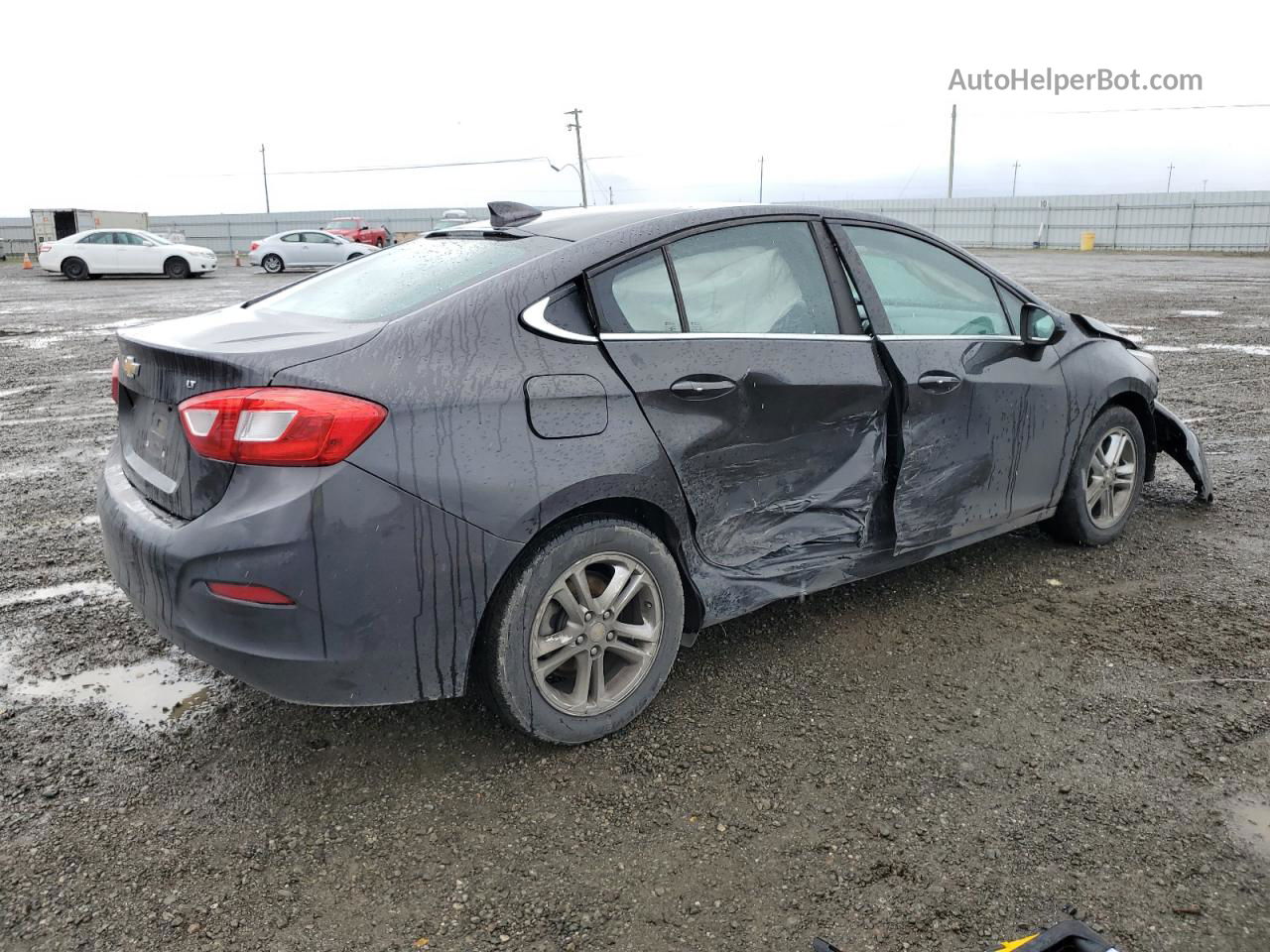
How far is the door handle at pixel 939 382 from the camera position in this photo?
366 cm

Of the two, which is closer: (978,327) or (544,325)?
(544,325)

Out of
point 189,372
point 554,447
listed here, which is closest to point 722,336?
point 554,447

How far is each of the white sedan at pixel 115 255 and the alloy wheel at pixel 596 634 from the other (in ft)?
97.4

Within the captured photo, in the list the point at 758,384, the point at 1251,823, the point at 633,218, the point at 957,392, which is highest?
the point at 633,218

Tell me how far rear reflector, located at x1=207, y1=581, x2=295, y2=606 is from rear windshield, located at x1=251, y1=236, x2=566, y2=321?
81cm

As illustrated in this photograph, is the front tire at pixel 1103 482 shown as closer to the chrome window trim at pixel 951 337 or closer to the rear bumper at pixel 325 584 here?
the chrome window trim at pixel 951 337

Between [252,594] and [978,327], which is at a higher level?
[978,327]

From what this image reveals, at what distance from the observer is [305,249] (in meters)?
33.2

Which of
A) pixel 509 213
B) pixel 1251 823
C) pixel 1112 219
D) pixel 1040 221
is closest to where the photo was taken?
pixel 1251 823

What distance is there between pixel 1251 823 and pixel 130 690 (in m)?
3.42

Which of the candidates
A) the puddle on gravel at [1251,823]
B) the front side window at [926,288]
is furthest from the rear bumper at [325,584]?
the puddle on gravel at [1251,823]

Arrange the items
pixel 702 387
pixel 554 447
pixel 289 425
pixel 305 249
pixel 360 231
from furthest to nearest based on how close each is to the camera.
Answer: pixel 360 231
pixel 305 249
pixel 702 387
pixel 554 447
pixel 289 425

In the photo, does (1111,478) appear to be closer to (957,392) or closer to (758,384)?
(957,392)

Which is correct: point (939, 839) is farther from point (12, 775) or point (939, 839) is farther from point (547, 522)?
point (12, 775)
